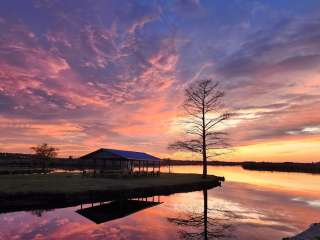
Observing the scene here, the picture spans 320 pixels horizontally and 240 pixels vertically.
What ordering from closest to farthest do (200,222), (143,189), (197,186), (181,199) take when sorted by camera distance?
(200,222), (181,199), (143,189), (197,186)

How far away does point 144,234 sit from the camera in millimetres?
18969

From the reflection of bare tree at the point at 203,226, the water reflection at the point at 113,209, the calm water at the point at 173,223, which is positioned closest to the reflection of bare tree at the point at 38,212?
the calm water at the point at 173,223

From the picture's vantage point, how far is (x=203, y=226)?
21.6 meters

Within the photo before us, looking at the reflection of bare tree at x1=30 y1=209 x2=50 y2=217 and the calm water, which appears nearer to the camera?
the calm water

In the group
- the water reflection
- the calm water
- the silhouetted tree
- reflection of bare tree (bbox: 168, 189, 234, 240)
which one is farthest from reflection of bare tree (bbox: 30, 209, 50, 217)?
the silhouetted tree

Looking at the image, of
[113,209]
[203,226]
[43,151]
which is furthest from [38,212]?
[43,151]

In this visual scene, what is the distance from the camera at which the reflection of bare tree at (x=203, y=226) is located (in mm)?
19055

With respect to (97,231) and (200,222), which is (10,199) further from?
(200,222)

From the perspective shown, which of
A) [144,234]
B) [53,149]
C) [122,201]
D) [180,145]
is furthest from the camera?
[53,149]

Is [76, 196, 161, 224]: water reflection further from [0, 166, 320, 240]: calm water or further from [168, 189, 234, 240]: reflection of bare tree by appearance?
[168, 189, 234, 240]: reflection of bare tree

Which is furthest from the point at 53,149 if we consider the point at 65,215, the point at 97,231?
the point at 97,231

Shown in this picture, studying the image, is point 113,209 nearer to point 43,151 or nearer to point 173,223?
point 173,223

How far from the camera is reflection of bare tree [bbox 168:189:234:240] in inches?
750

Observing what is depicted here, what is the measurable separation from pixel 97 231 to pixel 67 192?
12008mm
